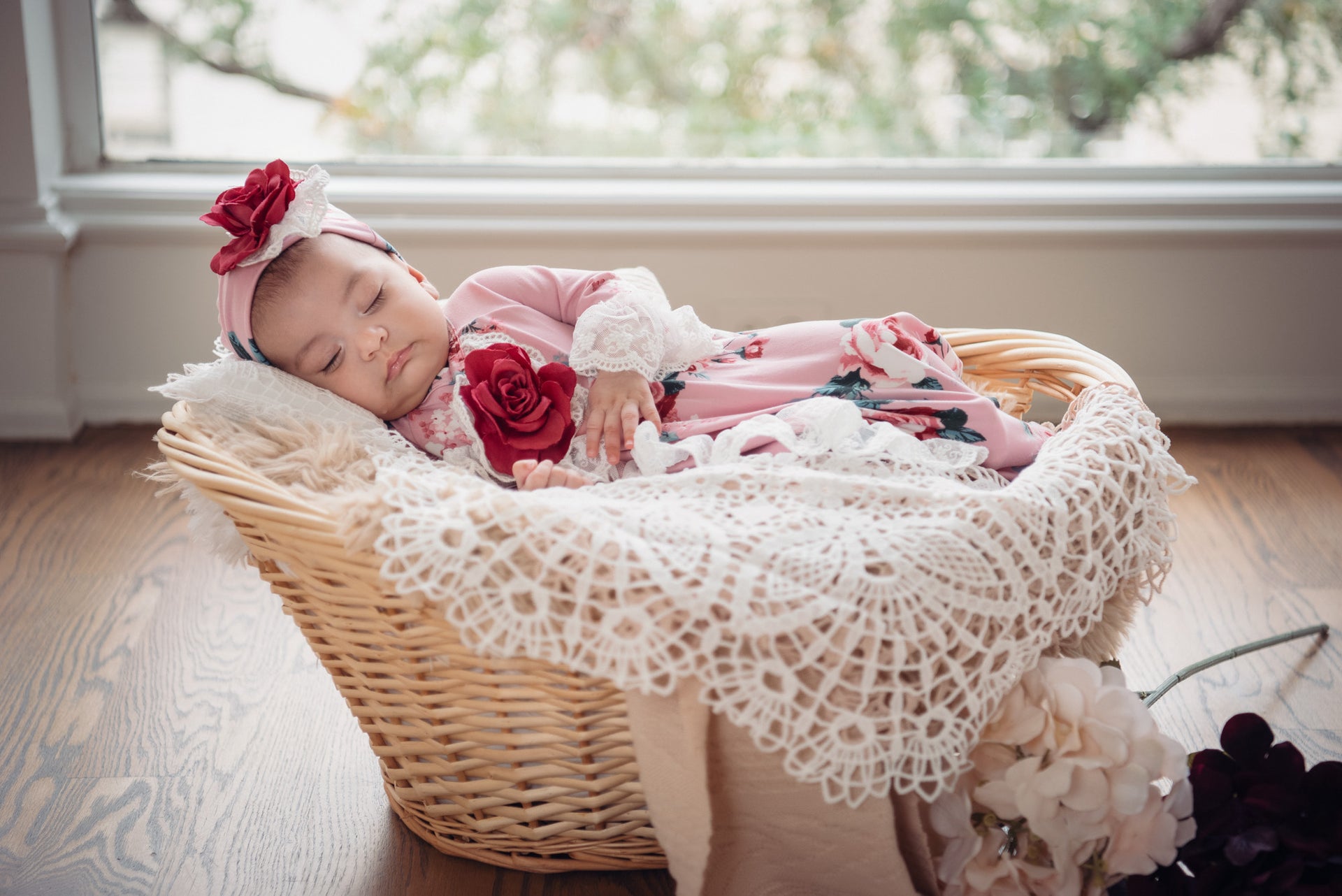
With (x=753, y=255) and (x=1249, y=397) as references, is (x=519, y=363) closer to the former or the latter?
(x=753, y=255)

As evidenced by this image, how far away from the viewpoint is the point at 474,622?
3.01 feet

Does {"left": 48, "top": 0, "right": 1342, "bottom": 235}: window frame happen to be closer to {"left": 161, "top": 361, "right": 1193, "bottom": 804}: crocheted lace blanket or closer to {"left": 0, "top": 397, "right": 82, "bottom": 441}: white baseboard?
{"left": 0, "top": 397, "right": 82, "bottom": 441}: white baseboard

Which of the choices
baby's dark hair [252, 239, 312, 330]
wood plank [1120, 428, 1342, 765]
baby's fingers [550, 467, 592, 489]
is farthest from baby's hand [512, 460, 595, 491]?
wood plank [1120, 428, 1342, 765]

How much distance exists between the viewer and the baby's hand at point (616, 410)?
1.28 meters

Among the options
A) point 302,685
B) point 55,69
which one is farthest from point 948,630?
point 55,69

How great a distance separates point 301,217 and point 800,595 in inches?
29.9

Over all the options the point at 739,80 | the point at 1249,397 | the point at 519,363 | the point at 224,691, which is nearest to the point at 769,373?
the point at 519,363

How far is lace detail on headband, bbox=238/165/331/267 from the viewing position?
126cm

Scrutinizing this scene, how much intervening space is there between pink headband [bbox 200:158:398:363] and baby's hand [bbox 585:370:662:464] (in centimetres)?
39

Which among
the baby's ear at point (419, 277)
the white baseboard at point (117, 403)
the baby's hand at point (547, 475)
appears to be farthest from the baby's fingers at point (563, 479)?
the white baseboard at point (117, 403)

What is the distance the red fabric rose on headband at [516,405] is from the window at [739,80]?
1244 mm

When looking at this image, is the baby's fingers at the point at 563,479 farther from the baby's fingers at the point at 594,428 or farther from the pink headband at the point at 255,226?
the pink headband at the point at 255,226

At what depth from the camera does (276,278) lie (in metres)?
1.26

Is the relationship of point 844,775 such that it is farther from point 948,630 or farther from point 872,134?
point 872,134
